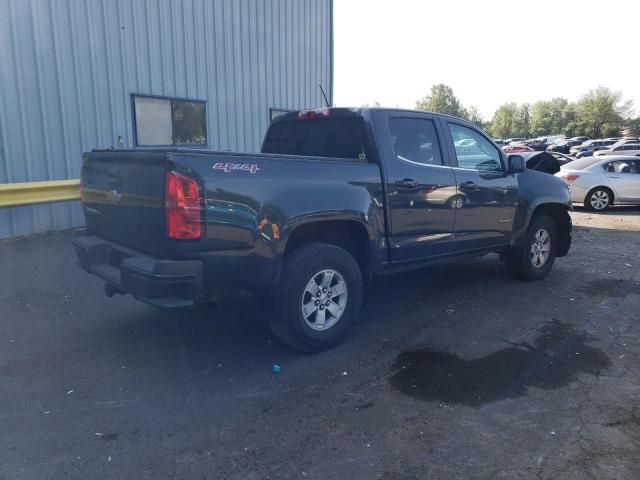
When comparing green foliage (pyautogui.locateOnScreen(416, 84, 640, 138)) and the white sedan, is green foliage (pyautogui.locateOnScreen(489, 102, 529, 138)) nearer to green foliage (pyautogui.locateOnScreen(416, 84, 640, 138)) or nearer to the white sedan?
green foliage (pyautogui.locateOnScreen(416, 84, 640, 138))

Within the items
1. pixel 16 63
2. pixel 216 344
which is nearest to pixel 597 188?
pixel 216 344

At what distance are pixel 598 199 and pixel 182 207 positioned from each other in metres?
13.4

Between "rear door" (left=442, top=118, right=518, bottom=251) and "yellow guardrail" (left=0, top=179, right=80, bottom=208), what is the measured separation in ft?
17.6

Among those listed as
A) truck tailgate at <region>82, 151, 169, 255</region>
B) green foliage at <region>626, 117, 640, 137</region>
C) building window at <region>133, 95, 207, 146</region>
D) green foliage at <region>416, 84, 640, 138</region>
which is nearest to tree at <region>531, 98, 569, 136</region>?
green foliage at <region>416, 84, 640, 138</region>

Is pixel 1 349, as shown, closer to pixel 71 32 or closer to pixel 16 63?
pixel 16 63

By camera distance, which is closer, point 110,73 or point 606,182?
point 110,73

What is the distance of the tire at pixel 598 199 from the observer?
1374 centimetres

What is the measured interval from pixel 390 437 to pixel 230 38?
10.2m

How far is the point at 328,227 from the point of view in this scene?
4430 millimetres

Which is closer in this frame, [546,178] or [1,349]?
[1,349]

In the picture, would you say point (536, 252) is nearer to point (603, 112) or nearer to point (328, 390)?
point (328, 390)

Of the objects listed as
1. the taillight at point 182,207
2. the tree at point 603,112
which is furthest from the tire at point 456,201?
the tree at point 603,112

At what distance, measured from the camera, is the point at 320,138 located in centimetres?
511

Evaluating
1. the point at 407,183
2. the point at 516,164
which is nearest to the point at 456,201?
the point at 407,183
